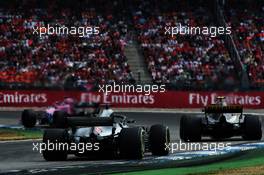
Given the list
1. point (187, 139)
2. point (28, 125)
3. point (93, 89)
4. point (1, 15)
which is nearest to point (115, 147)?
point (187, 139)

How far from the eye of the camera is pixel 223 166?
16.6 meters

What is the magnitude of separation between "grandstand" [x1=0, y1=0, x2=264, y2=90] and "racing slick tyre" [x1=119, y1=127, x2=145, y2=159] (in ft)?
75.0

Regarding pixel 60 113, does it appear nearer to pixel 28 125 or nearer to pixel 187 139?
pixel 28 125

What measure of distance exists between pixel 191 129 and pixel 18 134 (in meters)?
7.45

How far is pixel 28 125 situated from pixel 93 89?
12595mm

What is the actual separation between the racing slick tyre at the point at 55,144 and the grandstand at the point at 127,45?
2267 cm

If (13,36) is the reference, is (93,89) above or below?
below

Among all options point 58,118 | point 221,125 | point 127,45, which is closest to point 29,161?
point 221,125

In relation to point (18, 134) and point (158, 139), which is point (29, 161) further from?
point (18, 134)

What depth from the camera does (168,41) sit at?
4781 centimetres

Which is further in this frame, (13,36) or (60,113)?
(13,36)

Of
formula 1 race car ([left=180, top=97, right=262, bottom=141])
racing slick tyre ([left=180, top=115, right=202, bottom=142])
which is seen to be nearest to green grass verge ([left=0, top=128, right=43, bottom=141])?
racing slick tyre ([left=180, top=115, right=202, bottom=142])

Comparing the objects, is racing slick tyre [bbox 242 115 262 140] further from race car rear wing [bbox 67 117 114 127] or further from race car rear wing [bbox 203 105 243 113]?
race car rear wing [bbox 67 117 114 127]

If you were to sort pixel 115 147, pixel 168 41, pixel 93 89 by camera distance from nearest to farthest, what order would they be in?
1. pixel 115 147
2. pixel 93 89
3. pixel 168 41
